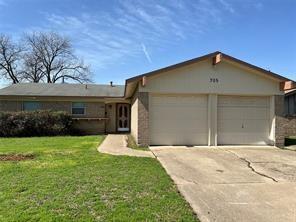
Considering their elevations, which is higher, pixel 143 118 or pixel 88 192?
pixel 143 118

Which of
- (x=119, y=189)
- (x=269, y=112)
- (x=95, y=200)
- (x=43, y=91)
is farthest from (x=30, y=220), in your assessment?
(x=43, y=91)

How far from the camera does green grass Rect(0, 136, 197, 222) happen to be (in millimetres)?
4406

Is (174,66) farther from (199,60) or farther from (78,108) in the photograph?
(78,108)

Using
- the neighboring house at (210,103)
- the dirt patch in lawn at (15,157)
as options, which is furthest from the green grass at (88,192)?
the neighboring house at (210,103)

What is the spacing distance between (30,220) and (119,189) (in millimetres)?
1925

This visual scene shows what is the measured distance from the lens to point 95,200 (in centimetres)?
507

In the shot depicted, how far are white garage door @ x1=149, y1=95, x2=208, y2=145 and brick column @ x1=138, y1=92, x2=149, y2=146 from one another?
0.91ft

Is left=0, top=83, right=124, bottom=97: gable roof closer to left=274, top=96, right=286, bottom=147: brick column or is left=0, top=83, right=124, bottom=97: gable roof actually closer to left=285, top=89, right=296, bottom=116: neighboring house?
left=274, top=96, right=286, bottom=147: brick column

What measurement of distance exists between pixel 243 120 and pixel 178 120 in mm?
2921

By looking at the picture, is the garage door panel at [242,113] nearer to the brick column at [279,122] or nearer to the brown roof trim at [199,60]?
the brick column at [279,122]

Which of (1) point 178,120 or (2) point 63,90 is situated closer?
(1) point 178,120

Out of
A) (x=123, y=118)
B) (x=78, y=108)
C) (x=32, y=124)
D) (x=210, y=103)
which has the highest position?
(x=210, y=103)

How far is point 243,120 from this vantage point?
42.1ft

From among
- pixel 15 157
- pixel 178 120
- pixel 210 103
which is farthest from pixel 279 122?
pixel 15 157
